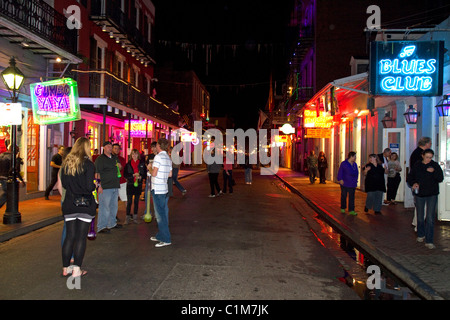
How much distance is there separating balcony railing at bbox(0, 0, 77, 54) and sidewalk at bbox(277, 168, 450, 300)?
9654 millimetres

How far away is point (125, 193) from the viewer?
30.7 feet

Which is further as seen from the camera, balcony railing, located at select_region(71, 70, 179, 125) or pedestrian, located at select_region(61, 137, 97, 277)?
balcony railing, located at select_region(71, 70, 179, 125)

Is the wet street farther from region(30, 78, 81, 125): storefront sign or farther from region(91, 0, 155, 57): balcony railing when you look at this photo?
region(91, 0, 155, 57): balcony railing

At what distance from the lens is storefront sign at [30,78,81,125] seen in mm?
11375

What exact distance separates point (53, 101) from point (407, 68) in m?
9.42

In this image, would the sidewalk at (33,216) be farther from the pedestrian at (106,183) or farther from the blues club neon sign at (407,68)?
the blues club neon sign at (407,68)

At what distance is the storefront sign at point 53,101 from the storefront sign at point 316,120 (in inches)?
515

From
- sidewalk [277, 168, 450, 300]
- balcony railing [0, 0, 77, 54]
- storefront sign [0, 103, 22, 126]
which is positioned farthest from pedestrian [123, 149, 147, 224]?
sidewalk [277, 168, 450, 300]

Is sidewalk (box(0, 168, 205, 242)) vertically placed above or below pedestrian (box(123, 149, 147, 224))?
below
